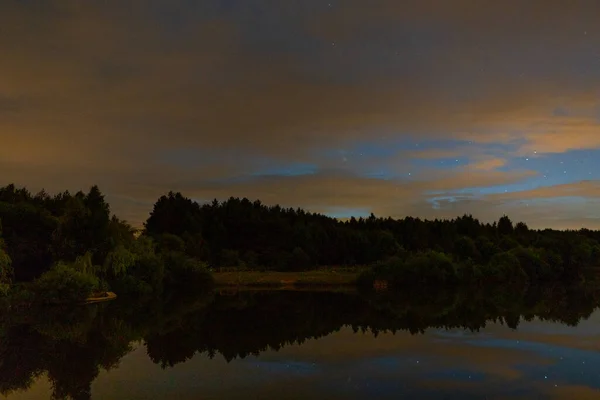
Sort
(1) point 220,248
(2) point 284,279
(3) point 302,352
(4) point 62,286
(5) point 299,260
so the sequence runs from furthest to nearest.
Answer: (1) point 220,248 < (5) point 299,260 < (2) point 284,279 < (4) point 62,286 < (3) point 302,352

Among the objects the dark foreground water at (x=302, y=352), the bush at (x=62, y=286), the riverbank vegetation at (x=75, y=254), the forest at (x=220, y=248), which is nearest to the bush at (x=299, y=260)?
the forest at (x=220, y=248)

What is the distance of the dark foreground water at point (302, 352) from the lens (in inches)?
678

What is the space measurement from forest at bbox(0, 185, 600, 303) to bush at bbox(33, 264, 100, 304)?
8 centimetres

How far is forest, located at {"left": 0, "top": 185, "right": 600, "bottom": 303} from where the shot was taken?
4934 cm

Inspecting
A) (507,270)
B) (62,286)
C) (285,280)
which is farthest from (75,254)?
(507,270)

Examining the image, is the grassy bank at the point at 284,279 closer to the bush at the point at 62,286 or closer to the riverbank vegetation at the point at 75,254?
the riverbank vegetation at the point at 75,254

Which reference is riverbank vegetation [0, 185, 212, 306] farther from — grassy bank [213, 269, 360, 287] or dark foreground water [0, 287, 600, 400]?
grassy bank [213, 269, 360, 287]

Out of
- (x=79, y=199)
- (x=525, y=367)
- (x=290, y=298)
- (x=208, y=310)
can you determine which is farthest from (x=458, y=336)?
(x=79, y=199)

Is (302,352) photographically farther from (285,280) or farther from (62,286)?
(285,280)

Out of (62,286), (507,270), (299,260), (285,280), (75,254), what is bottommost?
(285,280)

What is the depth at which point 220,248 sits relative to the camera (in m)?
103

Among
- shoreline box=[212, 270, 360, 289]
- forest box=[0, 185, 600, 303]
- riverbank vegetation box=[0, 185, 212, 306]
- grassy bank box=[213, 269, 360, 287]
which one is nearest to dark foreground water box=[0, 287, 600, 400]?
riverbank vegetation box=[0, 185, 212, 306]

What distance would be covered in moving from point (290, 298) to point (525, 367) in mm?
33633

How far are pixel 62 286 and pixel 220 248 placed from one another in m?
60.8
